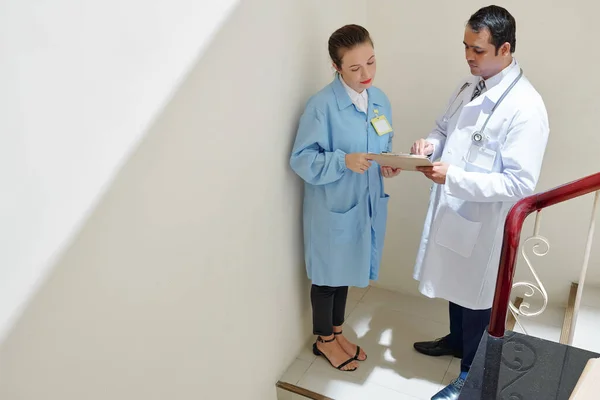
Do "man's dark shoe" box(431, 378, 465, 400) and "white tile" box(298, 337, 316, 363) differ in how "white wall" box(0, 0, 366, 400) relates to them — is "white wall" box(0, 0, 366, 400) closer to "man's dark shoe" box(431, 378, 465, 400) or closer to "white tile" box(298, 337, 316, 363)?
"white tile" box(298, 337, 316, 363)

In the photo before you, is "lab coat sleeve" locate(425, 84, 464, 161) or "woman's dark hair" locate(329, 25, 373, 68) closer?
"woman's dark hair" locate(329, 25, 373, 68)

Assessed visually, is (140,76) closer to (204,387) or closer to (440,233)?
(204,387)

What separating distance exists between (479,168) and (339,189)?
588 millimetres

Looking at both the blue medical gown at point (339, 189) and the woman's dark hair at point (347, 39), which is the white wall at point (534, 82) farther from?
the woman's dark hair at point (347, 39)

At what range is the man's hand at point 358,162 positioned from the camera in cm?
213

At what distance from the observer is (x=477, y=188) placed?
6.58 ft

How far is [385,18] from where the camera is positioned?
2.76 meters

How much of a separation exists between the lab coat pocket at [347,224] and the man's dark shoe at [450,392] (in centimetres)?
82

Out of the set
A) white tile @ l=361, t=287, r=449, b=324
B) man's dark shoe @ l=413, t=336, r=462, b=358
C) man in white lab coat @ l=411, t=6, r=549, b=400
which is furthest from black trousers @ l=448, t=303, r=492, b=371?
white tile @ l=361, t=287, r=449, b=324

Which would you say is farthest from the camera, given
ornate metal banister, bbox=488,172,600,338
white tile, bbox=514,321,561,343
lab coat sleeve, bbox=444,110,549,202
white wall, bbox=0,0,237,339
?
white tile, bbox=514,321,561,343

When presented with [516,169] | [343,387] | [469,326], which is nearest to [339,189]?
[516,169]

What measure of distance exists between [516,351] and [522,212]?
42 centimetres

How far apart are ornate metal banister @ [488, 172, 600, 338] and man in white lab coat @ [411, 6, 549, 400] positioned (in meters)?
0.42

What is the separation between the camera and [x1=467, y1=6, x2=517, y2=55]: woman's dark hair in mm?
1982
